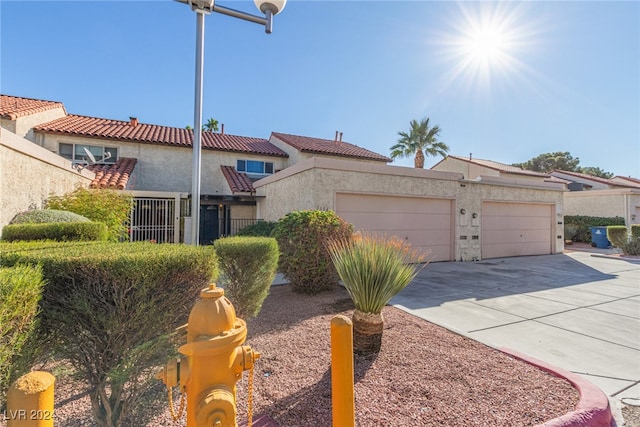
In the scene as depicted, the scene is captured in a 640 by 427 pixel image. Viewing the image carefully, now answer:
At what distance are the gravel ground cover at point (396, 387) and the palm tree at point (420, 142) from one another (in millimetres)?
23093

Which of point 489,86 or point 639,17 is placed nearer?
point 639,17

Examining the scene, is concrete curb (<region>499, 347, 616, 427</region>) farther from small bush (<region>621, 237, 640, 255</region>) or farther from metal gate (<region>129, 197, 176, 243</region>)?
small bush (<region>621, 237, 640, 255</region>)

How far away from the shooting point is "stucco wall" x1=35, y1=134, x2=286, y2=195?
15.8 metres

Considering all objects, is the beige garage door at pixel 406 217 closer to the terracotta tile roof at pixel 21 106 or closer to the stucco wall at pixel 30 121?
the stucco wall at pixel 30 121

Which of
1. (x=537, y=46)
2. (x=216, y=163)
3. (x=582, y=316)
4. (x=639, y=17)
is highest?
(x=639, y=17)

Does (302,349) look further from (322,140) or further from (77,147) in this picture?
(322,140)

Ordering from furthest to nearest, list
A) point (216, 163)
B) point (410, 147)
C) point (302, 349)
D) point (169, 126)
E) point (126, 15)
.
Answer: point (410, 147)
point (169, 126)
point (216, 163)
point (126, 15)
point (302, 349)

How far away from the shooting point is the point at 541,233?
14.3 m

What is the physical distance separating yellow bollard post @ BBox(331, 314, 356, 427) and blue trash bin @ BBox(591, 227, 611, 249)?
22902 millimetres

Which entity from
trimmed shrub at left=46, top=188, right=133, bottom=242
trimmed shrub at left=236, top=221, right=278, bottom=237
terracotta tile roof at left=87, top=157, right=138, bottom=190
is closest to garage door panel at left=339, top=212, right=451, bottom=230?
trimmed shrub at left=236, top=221, right=278, bottom=237

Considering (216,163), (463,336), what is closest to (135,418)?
(463,336)

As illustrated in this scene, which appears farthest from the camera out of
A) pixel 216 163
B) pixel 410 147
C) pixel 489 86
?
pixel 410 147

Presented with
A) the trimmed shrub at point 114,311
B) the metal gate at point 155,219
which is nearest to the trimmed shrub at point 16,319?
the trimmed shrub at point 114,311

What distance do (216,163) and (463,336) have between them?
1599 centimetres
